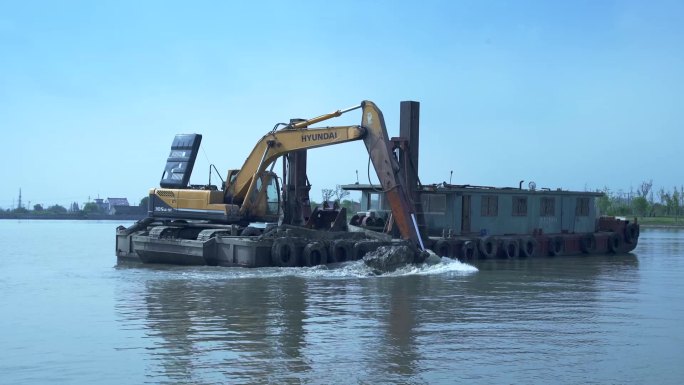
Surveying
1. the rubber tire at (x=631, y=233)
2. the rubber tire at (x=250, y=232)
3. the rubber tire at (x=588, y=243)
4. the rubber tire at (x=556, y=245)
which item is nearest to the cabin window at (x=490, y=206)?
the rubber tire at (x=556, y=245)

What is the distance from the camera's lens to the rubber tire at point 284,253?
76.4 ft

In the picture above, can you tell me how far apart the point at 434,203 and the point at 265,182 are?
6.54 metres

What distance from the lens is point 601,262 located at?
30281 millimetres

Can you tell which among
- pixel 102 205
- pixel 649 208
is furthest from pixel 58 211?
pixel 649 208

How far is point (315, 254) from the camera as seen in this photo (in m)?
23.8

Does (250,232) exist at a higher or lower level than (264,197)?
lower

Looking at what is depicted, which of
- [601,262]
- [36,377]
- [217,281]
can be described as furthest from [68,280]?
[601,262]

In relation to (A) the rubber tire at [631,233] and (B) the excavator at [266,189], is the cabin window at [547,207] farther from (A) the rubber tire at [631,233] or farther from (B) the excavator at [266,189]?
(B) the excavator at [266,189]

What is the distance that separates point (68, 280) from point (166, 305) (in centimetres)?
706

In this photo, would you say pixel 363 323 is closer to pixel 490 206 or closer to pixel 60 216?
pixel 490 206

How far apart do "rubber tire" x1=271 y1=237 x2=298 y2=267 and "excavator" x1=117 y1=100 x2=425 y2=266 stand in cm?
122

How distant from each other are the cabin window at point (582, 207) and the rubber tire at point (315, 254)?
1500 centimetres

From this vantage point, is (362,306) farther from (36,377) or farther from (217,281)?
(36,377)

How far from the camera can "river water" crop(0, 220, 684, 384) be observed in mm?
9922
